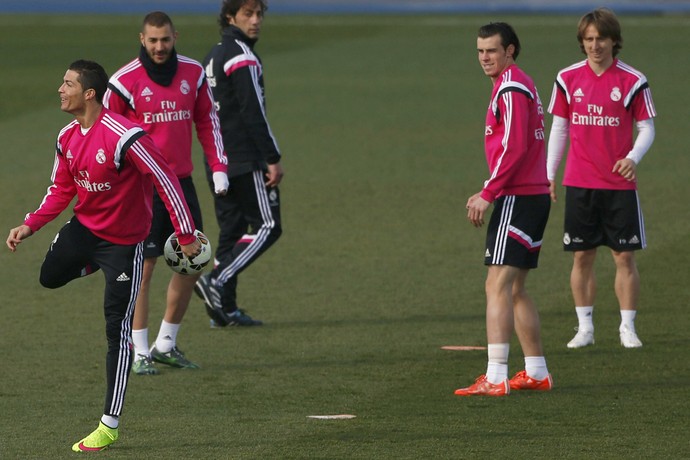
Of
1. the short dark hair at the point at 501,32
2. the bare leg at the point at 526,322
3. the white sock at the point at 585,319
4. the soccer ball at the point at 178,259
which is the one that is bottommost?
the white sock at the point at 585,319

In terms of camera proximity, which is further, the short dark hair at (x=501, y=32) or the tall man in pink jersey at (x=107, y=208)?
the short dark hair at (x=501, y=32)

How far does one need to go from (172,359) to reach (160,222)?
33.4 inches

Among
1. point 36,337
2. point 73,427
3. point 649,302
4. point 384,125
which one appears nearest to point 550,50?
point 384,125

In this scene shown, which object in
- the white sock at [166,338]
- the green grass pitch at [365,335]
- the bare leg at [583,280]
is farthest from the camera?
the bare leg at [583,280]

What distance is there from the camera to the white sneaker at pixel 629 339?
867 cm

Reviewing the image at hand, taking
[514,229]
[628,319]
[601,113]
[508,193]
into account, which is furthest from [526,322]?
[601,113]

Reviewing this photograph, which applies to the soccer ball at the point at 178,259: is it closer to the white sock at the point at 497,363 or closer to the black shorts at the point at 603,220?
the white sock at the point at 497,363

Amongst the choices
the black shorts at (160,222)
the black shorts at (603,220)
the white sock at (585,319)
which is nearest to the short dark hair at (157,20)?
the black shorts at (160,222)

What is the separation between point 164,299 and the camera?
10234mm

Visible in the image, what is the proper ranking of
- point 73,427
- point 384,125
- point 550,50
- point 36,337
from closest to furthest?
point 73,427, point 36,337, point 384,125, point 550,50

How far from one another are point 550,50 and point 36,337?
75.0 feet

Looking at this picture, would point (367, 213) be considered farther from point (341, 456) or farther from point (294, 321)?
point (341, 456)

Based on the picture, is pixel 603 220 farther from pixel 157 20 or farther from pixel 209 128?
pixel 157 20

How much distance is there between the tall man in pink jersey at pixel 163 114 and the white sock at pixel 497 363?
192cm
